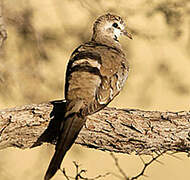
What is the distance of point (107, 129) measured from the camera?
2.53 meters

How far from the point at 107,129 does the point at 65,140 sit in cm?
28

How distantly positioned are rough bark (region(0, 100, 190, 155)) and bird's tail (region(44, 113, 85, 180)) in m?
0.13

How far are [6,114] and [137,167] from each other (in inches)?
90.1

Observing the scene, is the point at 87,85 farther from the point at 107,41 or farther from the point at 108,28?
the point at 108,28

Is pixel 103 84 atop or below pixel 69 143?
atop

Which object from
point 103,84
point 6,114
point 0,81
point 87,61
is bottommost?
point 6,114

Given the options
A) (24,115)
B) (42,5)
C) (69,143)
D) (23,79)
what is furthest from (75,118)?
(42,5)

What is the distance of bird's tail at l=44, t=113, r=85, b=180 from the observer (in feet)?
7.82

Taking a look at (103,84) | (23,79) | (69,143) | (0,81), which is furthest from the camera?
(23,79)

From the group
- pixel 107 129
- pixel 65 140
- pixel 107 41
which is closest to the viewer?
pixel 65 140

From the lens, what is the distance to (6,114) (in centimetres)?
249

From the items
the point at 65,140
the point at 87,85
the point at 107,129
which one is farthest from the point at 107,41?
the point at 65,140

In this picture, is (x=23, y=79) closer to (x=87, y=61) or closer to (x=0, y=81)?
(x=0, y=81)

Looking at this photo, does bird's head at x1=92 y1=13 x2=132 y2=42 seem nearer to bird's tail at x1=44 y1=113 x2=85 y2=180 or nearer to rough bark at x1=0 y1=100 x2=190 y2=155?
rough bark at x1=0 y1=100 x2=190 y2=155
